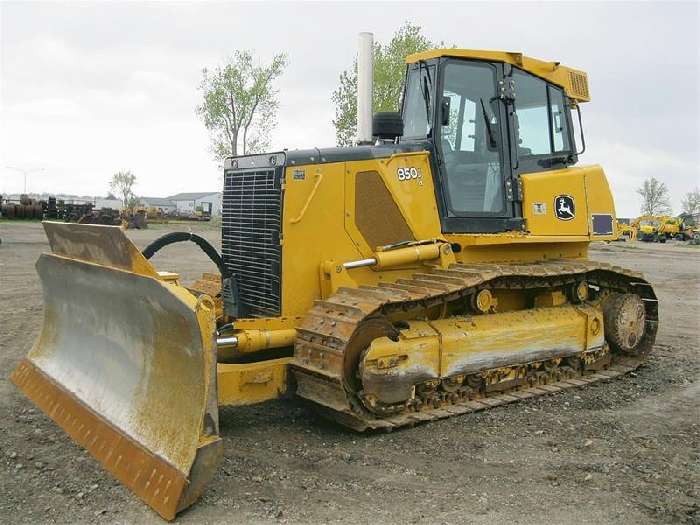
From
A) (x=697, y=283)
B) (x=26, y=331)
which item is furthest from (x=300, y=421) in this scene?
(x=697, y=283)

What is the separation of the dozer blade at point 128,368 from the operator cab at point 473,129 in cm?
304

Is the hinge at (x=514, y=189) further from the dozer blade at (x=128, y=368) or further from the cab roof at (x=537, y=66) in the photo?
the dozer blade at (x=128, y=368)

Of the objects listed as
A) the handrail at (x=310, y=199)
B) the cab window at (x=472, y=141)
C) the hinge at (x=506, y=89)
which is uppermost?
the hinge at (x=506, y=89)

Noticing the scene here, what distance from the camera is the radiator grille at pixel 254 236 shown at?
6059 millimetres

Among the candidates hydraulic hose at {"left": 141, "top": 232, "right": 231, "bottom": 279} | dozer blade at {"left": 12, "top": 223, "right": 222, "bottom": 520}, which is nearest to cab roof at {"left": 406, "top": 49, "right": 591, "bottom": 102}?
hydraulic hose at {"left": 141, "top": 232, "right": 231, "bottom": 279}

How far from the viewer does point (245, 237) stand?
640 centimetres

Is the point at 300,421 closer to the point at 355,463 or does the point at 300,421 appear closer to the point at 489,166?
the point at 355,463

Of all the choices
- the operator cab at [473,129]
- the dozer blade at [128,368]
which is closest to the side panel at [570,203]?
the operator cab at [473,129]

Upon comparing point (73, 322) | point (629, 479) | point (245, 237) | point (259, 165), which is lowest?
point (629, 479)

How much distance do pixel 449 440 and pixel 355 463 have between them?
90cm

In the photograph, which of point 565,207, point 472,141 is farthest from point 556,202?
point 472,141

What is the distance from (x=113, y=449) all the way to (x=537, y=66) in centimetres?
559

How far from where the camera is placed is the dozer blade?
4.35 metres

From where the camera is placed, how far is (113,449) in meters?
4.82
